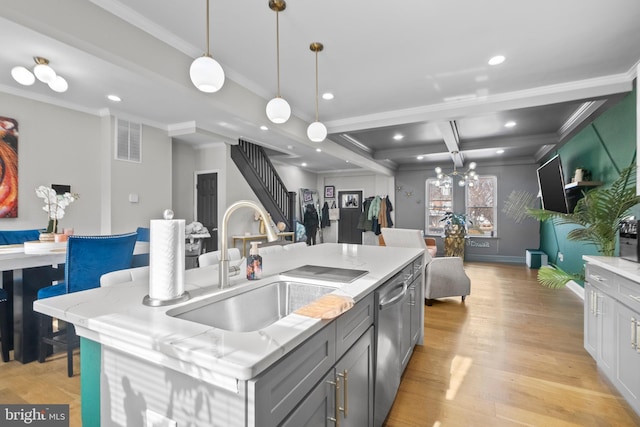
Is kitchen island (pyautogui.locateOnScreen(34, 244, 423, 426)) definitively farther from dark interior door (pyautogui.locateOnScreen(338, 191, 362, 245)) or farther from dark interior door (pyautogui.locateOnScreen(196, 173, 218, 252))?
dark interior door (pyautogui.locateOnScreen(338, 191, 362, 245))

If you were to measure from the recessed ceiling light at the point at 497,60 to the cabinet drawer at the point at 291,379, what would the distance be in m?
3.10

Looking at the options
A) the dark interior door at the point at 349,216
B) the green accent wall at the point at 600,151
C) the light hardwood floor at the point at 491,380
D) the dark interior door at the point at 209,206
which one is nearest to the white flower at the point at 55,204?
the light hardwood floor at the point at 491,380

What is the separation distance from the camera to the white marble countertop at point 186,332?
692mm

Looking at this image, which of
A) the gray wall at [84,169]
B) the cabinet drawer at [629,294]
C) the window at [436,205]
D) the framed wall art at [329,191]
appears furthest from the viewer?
the framed wall art at [329,191]

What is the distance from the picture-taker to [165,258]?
1.01 m

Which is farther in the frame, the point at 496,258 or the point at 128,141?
the point at 496,258

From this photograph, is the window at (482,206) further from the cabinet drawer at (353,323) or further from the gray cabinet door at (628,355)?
the cabinet drawer at (353,323)

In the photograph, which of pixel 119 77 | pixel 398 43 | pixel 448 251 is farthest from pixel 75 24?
pixel 448 251

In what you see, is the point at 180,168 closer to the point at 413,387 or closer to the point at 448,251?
the point at 413,387

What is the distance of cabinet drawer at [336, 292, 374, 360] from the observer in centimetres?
109

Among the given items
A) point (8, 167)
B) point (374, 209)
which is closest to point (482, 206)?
point (374, 209)

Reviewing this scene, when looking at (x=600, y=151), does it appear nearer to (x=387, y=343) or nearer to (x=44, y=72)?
(x=387, y=343)

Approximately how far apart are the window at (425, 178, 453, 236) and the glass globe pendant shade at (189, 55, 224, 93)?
7403 millimetres

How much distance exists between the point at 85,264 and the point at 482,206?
8171 mm
